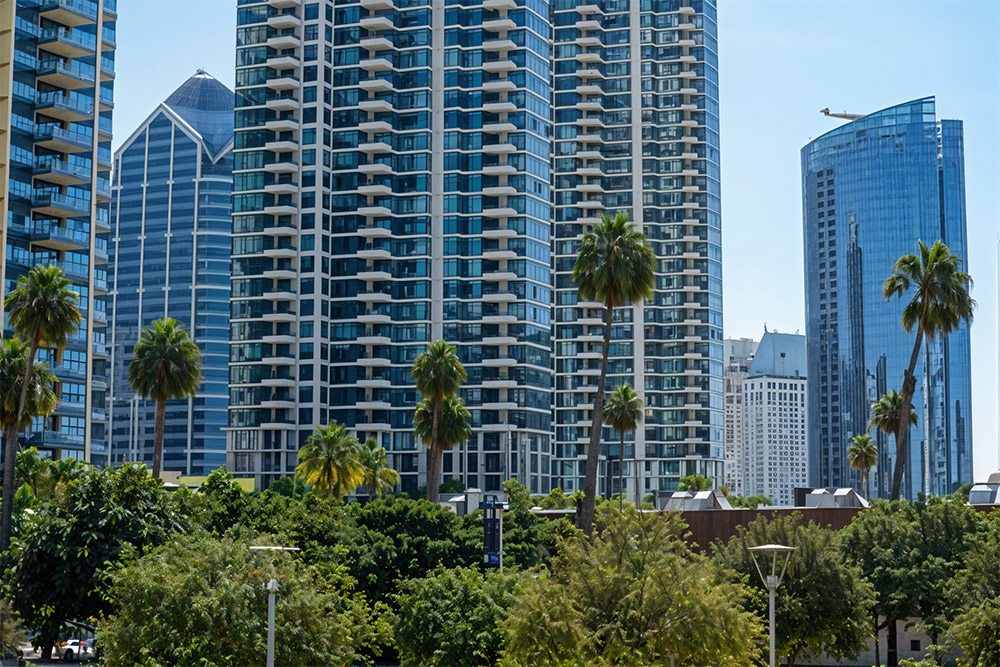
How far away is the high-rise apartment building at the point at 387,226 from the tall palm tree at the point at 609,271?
7313cm

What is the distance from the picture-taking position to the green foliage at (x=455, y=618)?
51062mm

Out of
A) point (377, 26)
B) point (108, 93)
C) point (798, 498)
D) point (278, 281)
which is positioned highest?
point (377, 26)

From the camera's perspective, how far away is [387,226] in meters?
163

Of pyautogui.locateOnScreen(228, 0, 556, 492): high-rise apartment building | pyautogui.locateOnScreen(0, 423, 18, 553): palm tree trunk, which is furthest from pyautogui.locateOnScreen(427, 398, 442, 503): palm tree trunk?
pyautogui.locateOnScreen(228, 0, 556, 492): high-rise apartment building

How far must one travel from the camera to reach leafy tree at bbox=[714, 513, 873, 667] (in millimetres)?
58719

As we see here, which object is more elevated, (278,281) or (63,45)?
(63,45)

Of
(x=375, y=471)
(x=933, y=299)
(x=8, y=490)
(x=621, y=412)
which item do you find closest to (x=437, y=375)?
(x=375, y=471)

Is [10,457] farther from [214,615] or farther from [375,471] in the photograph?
[375,471]

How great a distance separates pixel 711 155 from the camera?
190000 millimetres

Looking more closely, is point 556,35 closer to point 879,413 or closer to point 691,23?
point 691,23

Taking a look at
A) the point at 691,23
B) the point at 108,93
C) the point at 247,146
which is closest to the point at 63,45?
the point at 108,93

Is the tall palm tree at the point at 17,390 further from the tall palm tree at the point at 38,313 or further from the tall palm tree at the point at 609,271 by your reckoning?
the tall palm tree at the point at 609,271

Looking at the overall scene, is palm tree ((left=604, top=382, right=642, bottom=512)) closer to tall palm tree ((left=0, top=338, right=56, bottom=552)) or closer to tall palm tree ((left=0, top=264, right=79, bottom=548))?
tall palm tree ((left=0, top=338, right=56, bottom=552))

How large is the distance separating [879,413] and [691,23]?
96.1 meters
